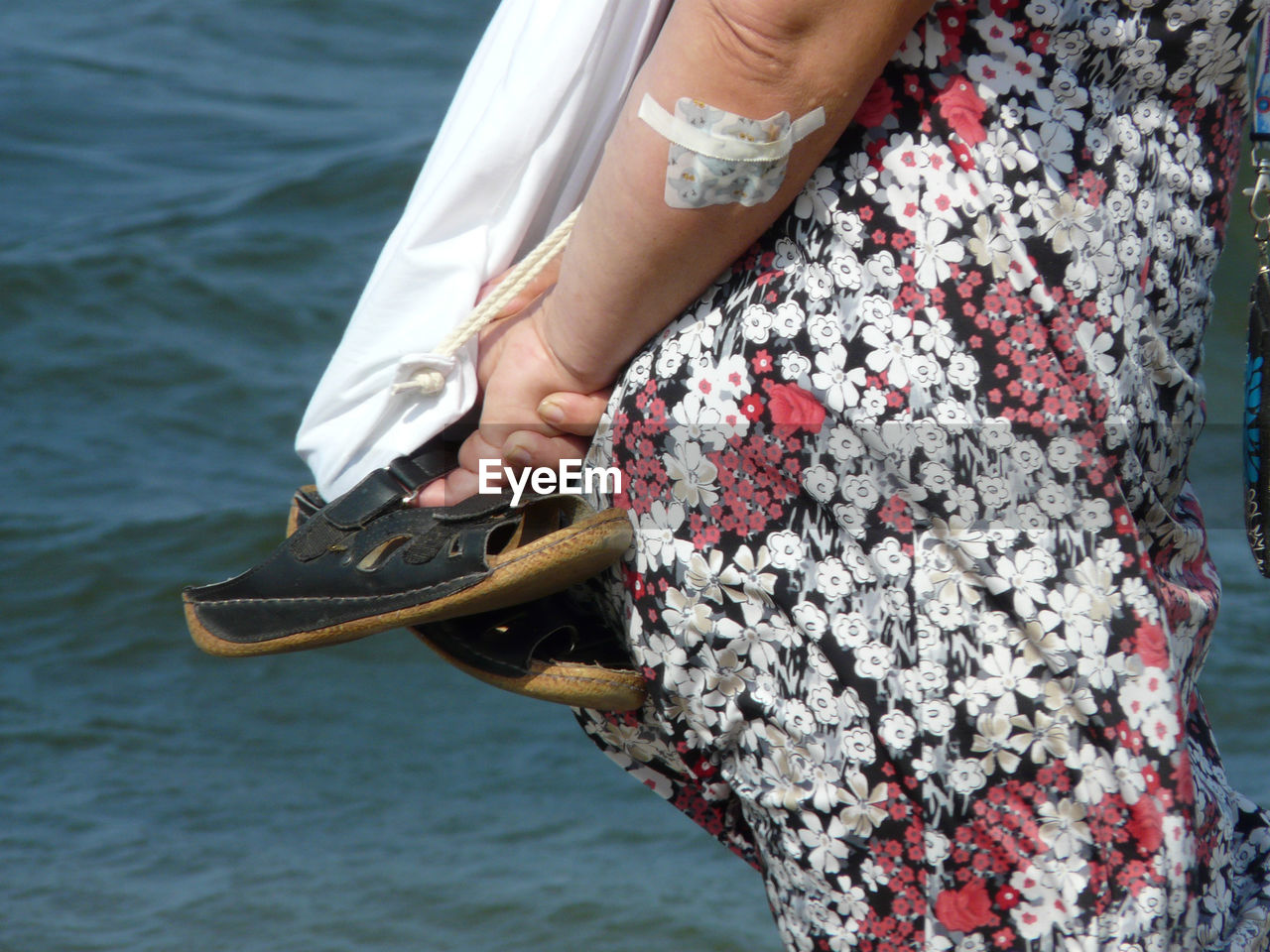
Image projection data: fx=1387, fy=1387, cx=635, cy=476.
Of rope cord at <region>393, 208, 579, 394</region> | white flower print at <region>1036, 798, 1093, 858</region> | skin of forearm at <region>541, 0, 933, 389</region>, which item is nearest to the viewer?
skin of forearm at <region>541, 0, 933, 389</region>

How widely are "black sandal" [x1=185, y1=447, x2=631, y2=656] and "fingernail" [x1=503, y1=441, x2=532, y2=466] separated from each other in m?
0.03

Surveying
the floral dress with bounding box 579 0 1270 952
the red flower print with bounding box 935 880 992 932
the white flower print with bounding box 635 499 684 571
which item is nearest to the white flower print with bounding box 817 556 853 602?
the floral dress with bounding box 579 0 1270 952

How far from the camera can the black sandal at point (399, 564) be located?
97 centimetres

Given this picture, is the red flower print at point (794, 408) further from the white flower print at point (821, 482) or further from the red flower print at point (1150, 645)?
the red flower print at point (1150, 645)

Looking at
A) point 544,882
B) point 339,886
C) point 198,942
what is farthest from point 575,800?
point 198,942

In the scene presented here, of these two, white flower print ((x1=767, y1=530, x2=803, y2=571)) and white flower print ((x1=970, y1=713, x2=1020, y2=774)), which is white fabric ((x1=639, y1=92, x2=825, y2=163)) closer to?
white flower print ((x1=767, y1=530, x2=803, y2=571))

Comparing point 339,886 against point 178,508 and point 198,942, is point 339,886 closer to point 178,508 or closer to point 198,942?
point 198,942

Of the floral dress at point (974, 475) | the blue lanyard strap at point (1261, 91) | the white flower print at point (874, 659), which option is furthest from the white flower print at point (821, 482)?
the blue lanyard strap at point (1261, 91)

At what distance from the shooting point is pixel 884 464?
2.96ft

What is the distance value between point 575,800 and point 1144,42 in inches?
89.6

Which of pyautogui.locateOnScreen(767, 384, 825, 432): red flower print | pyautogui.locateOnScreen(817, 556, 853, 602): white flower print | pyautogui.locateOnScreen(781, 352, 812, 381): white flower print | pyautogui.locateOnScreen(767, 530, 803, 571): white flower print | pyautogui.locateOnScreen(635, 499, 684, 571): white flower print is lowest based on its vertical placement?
pyautogui.locateOnScreen(817, 556, 853, 602): white flower print

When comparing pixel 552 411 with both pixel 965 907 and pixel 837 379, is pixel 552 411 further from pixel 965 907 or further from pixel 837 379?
pixel 965 907

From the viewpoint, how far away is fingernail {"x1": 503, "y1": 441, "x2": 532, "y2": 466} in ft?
3.42

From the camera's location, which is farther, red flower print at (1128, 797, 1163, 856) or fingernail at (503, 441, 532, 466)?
fingernail at (503, 441, 532, 466)
